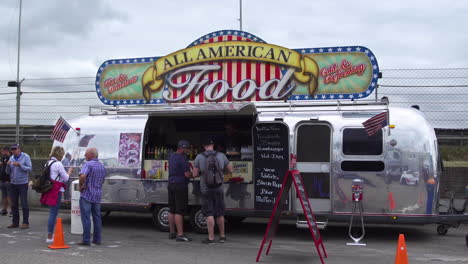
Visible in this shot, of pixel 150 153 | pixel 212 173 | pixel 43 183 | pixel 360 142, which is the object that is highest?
pixel 360 142

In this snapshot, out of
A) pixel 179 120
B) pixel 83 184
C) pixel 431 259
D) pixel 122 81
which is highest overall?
pixel 122 81

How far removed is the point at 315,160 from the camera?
10.1m

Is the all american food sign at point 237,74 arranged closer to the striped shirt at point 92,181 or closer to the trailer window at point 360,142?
the trailer window at point 360,142

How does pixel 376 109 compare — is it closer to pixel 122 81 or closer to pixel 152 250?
pixel 152 250

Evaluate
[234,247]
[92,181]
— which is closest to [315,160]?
[234,247]

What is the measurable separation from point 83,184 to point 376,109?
5.21 m

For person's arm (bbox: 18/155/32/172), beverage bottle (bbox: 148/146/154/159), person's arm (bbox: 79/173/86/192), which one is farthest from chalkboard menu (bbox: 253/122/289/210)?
person's arm (bbox: 18/155/32/172)

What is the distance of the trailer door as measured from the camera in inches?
395

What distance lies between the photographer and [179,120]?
12.5 metres

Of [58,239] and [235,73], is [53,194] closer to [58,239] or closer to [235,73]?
[58,239]

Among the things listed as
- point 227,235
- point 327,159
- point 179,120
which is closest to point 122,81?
point 179,120

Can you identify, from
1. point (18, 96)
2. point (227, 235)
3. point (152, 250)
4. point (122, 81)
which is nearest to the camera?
point (152, 250)

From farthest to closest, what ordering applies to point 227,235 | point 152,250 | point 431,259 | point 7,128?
point 7,128, point 227,235, point 152,250, point 431,259

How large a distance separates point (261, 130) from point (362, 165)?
196 centimetres
